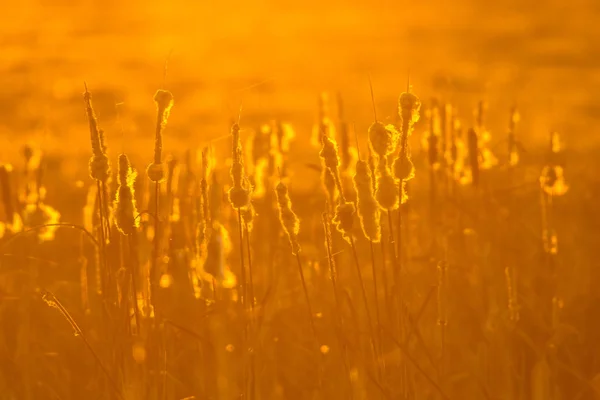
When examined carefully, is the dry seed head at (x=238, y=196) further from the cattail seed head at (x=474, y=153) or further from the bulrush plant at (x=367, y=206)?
the cattail seed head at (x=474, y=153)

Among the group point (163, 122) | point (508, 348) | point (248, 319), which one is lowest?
point (508, 348)

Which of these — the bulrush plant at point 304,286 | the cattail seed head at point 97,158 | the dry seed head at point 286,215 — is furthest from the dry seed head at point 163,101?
the dry seed head at point 286,215

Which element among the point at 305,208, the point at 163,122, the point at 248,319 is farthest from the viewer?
the point at 305,208

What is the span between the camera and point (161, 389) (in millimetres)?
2193

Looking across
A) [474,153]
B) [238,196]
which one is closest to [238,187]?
[238,196]

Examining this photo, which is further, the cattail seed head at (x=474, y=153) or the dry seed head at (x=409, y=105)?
the cattail seed head at (x=474, y=153)

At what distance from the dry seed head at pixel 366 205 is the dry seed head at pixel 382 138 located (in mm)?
43

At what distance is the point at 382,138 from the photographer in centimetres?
200

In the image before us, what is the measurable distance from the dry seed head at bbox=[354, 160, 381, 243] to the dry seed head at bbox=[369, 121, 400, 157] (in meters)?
0.04

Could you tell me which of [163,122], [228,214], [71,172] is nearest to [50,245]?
[71,172]

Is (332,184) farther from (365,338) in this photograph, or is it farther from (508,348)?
(508,348)

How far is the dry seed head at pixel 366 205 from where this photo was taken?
6.55 ft

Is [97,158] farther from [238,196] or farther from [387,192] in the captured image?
[387,192]

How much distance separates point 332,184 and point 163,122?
587 millimetres
